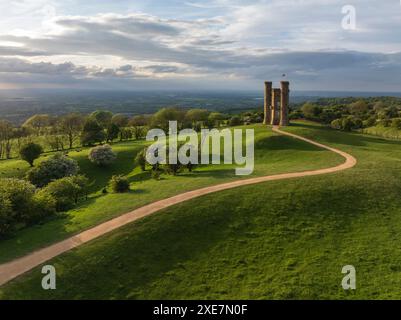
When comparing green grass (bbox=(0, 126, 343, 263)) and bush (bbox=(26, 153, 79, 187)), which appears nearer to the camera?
green grass (bbox=(0, 126, 343, 263))

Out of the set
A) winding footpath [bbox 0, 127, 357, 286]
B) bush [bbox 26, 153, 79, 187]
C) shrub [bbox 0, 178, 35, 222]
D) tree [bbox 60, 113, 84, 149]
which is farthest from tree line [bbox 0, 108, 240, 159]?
winding footpath [bbox 0, 127, 357, 286]

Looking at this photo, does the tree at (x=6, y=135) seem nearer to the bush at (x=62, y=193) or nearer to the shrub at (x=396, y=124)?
the bush at (x=62, y=193)

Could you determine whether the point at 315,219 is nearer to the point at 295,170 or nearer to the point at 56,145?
the point at 295,170

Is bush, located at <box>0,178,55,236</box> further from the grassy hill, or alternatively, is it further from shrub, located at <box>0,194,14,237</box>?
the grassy hill

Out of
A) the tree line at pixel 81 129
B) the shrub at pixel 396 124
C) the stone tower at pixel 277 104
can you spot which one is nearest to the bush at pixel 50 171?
the tree line at pixel 81 129

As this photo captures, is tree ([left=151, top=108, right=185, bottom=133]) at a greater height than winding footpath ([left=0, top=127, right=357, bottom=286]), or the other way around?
tree ([left=151, top=108, right=185, bottom=133])

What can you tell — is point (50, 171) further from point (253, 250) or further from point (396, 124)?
point (396, 124)
